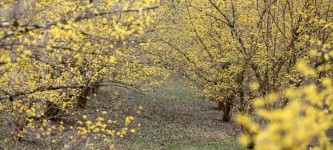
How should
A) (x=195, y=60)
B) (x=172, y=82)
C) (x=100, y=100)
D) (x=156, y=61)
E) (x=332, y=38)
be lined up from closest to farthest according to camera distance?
(x=332, y=38)
(x=195, y=60)
(x=156, y=61)
(x=100, y=100)
(x=172, y=82)

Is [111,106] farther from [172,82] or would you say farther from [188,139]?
[172,82]

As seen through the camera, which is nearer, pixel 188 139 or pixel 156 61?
pixel 188 139

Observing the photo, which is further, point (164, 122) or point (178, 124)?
point (164, 122)

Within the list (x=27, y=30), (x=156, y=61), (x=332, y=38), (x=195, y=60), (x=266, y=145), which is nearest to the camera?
(x=266, y=145)

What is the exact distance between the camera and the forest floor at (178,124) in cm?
2012

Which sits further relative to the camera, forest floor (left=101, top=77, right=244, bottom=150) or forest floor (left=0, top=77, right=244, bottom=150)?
forest floor (left=101, top=77, right=244, bottom=150)

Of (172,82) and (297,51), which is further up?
(297,51)

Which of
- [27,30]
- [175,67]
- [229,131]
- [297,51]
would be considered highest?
[27,30]

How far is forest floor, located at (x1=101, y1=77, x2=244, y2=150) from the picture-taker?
2012 centimetres

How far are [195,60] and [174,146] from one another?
22.8 feet

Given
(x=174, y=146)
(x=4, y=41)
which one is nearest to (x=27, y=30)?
(x=4, y=41)

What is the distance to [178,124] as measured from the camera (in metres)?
25.7

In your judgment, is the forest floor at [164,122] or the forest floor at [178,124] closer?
the forest floor at [164,122]

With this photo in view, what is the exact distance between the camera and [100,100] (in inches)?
1142
